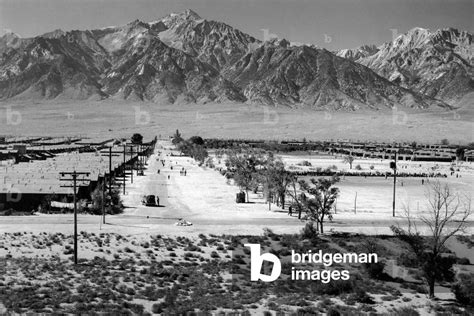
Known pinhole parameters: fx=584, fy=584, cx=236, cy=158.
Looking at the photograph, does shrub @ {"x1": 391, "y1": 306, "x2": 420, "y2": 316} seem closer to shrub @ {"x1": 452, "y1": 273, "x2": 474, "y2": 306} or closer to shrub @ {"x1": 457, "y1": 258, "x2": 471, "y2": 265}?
shrub @ {"x1": 452, "y1": 273, "x2": 474, "y2": 306}

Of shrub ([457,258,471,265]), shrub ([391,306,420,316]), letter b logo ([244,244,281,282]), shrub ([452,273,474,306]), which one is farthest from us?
shrub ([457,258,471,265])

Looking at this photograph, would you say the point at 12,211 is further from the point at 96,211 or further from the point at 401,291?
the point at 401,291

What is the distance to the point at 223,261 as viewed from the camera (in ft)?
103

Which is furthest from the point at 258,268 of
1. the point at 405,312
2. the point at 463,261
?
the point at 463,261

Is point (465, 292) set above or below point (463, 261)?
below

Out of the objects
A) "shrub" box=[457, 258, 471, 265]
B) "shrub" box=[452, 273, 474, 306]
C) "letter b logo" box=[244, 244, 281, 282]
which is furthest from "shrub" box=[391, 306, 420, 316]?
"shrub" box=[457, 258, 471, 265]

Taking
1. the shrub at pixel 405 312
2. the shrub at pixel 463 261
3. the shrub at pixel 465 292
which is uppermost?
the shrub at pixel 463 261

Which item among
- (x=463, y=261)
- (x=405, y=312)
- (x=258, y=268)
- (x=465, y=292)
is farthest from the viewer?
(x=463, y=261)

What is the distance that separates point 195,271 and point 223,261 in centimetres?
237

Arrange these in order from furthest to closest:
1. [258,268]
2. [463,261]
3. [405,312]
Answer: [463,261] → [258,268] → [405,312]

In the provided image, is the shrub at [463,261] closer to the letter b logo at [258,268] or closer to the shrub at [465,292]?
the shrub at [465,292]

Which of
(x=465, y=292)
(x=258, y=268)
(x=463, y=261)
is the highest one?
(x=258, y=268)

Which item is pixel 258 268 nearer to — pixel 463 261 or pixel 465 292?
pixel 465 292

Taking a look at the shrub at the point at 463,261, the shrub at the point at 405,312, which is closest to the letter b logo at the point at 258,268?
the shrub at the point at 405,312
